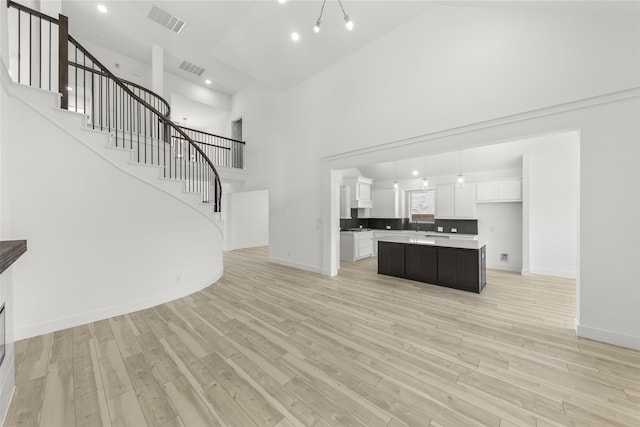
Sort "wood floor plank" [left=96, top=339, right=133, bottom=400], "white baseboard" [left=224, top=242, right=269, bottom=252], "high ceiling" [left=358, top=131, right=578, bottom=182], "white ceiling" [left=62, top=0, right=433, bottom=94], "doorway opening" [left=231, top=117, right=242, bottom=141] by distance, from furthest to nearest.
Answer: "doorway opening" [left=231, top=117, right=242, bottom=141]
"white baseboard" [left=224, top=242, right=269, bottom=252]
"high ceiling" [left=358, top=131, right=578, bottom=182]
"white ceiling" [left=62, top=0, right=433, bottom=94]
"wood floor plank" [left=96, top=339, right=133, bottom=400]

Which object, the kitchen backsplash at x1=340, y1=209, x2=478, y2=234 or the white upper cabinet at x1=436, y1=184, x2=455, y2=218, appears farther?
the white upper cabinet at x1=436, y1=184, x2=455, y2=218

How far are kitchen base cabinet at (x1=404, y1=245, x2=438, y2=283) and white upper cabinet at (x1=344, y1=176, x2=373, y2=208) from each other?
3.11 m

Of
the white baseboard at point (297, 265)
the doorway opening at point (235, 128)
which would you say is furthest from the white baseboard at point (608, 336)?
the doorway opening at point (235, 128)

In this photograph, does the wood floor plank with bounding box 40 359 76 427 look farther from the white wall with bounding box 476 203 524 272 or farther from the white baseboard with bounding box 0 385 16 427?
the white wall with bounding box 476 203 524 272

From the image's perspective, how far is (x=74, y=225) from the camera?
3.01m

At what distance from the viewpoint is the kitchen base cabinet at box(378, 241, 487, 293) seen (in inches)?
169

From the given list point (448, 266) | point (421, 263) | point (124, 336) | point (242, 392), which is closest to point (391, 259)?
point (421, 263)

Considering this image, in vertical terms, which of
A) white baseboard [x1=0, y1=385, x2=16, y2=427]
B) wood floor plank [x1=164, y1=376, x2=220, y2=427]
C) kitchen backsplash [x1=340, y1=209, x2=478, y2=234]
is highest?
kitchen backsplash [x1=340, y1=209, x2=478, y2=234]

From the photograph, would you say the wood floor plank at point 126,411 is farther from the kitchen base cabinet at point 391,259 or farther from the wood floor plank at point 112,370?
the kitchen base cabinet at point 391,259

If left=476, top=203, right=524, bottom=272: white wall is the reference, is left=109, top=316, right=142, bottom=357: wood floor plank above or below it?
below

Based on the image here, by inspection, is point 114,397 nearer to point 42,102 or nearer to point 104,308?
point 104,308

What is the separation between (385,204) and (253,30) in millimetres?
6217

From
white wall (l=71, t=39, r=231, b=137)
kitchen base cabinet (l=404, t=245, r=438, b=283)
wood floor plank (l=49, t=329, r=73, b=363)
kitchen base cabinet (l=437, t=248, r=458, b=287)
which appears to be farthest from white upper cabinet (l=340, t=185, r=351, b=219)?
wood floor plank (l=49, t=329, r=73, b=363)

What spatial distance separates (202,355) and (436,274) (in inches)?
170
